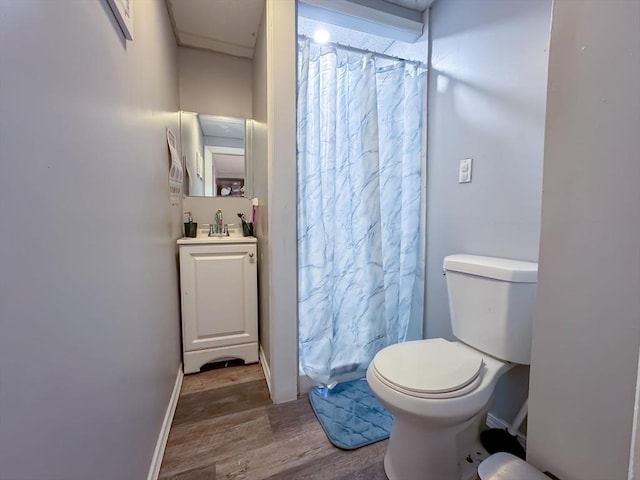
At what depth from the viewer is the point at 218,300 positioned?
1.79 metres

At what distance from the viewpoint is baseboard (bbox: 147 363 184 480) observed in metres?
1.03

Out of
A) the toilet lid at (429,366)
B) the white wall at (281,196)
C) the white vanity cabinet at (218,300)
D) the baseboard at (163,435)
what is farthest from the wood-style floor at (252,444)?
the toilet lid at (429,366)

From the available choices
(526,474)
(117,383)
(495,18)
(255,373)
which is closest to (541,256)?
(526,474)

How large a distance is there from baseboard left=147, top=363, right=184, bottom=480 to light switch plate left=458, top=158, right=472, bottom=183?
6.17 ft

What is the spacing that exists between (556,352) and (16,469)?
93 centimetres

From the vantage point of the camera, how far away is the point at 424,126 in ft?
5.46

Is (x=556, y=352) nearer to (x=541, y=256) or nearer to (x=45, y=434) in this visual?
(x=541, y=256)

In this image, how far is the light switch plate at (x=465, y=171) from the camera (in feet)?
4.57

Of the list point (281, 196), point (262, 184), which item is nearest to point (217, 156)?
point (262, 184)

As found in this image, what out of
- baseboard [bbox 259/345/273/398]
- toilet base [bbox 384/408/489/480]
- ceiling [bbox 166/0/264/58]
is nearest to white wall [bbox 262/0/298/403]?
baseboard [bbox 259/345/273/398]

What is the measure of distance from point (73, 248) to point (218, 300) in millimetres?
1309

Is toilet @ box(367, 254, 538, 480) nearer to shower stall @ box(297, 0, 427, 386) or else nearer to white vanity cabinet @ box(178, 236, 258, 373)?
shower stall @ box(297, 0, 427, 386)

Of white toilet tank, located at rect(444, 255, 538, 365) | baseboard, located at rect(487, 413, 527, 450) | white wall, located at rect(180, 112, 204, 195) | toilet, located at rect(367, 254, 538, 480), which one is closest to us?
toilet, located at rect(367, 254, 538, 480)

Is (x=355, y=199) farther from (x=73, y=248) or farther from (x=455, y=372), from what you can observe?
(x=73, y=248)
